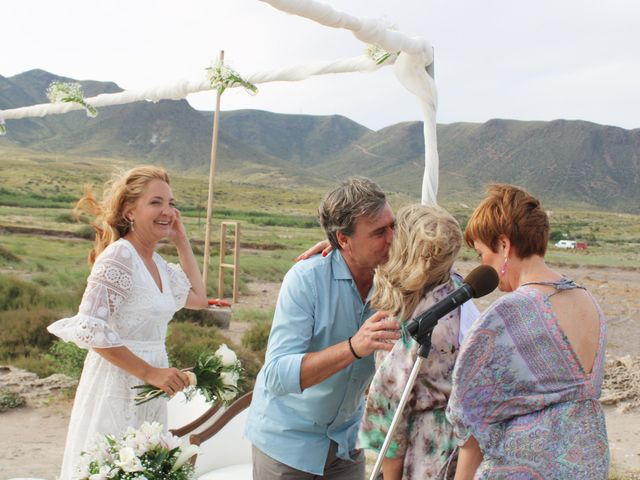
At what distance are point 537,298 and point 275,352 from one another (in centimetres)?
68

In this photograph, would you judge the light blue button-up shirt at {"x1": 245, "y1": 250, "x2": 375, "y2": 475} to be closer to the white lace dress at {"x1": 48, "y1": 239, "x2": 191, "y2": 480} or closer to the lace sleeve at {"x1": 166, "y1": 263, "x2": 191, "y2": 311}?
the white lace dress at {"x1": 48, "y1": 239, "x2": 191, "y2": 480}

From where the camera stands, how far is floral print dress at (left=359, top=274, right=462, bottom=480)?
1.66 metres

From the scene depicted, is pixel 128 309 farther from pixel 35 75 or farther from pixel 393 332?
pixel 35 75

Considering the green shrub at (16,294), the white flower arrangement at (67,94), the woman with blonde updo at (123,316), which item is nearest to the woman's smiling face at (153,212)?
the woman with blonde updo at (123,316)

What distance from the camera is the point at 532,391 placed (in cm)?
165

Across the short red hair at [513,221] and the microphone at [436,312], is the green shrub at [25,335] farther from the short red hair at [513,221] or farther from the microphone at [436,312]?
the microphone at [436,312]

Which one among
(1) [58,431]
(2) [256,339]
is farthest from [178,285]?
(2) [256,339]

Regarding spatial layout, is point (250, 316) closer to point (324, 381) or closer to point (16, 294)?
point (16, 294)

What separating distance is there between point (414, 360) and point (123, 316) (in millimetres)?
1189

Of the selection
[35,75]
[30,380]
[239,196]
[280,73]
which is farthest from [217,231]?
[35,75]

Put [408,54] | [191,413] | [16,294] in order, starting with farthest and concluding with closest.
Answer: [16,294], [408,54], [191,413]

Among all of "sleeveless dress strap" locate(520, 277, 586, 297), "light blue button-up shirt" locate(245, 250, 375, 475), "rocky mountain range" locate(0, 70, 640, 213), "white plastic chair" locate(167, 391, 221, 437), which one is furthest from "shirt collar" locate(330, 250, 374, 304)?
"rocky mountain range" locate(0, 70, 640, 213)

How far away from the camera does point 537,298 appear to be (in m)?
1.67

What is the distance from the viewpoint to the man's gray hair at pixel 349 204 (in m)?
1.80
